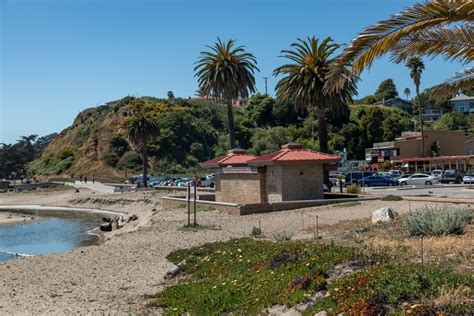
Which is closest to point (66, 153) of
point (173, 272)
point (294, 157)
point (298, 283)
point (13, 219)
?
point (13, 219)

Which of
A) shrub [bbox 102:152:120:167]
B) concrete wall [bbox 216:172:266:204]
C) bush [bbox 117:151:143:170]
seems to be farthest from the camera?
shrub [bbox 102:152:120:167]

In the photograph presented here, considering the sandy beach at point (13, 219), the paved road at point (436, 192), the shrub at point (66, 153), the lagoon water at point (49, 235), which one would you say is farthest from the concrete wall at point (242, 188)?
the shrub at point (66, 153)

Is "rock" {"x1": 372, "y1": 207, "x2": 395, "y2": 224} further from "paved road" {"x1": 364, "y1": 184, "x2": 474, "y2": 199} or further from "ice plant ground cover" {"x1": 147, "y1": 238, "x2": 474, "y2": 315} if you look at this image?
"paved road" {"x1": 364, "y1": 184, "x2": 474, "y2": 199}

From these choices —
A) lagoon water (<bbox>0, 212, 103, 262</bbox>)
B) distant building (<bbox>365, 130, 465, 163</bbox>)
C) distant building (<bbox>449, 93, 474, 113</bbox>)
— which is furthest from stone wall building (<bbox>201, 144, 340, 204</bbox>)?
distant building (<bbox>449, 93, 474, 113</bbox>)

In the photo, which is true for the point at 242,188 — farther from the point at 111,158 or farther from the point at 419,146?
the point at 111,158

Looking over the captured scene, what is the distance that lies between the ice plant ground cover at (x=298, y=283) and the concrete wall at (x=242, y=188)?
1873 centimetres

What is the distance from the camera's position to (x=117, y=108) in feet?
423

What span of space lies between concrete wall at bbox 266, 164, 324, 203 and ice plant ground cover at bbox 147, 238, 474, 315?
55.4 ft

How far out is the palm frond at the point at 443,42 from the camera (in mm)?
11094

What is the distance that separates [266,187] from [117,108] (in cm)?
9983

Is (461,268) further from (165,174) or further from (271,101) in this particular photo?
(271,101)

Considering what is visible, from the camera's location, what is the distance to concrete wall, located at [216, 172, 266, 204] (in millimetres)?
34750

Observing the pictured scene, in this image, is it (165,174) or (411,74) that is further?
(165,174)

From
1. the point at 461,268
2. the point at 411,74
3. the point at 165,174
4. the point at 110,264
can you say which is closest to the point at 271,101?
the point at 165,174
